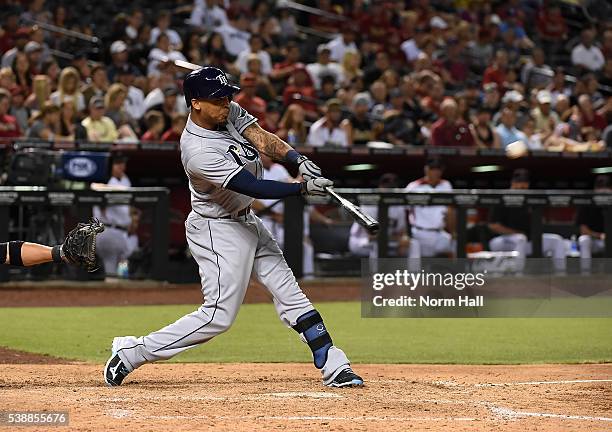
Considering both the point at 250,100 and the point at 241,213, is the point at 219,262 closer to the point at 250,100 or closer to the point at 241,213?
the point at 241,213

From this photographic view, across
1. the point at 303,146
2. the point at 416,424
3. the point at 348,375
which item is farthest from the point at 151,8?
→ the point at 416,424

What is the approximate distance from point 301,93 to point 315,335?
10296mm

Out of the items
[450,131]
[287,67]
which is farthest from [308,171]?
[287,67]

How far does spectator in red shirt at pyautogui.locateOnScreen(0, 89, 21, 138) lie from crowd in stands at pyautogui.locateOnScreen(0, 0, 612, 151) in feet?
0.05

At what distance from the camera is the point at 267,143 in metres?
6.56

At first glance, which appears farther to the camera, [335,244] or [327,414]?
[335,244]

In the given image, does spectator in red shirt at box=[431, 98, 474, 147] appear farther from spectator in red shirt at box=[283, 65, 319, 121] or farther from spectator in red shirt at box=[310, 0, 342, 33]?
spectator in red shirt at box=[310, 0, 342, 33]

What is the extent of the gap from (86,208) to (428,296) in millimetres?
4224

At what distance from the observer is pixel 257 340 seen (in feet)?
30.5

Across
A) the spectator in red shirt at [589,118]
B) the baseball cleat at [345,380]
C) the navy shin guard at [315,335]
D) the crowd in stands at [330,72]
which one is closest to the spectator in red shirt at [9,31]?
the crowd in stands at [330,72]

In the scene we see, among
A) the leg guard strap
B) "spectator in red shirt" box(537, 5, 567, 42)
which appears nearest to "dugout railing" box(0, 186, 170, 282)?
the leg guard strap

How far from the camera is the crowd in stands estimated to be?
1428 centimetres

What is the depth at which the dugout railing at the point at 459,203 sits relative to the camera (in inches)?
522

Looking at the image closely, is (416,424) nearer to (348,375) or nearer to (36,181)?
(348,375)
